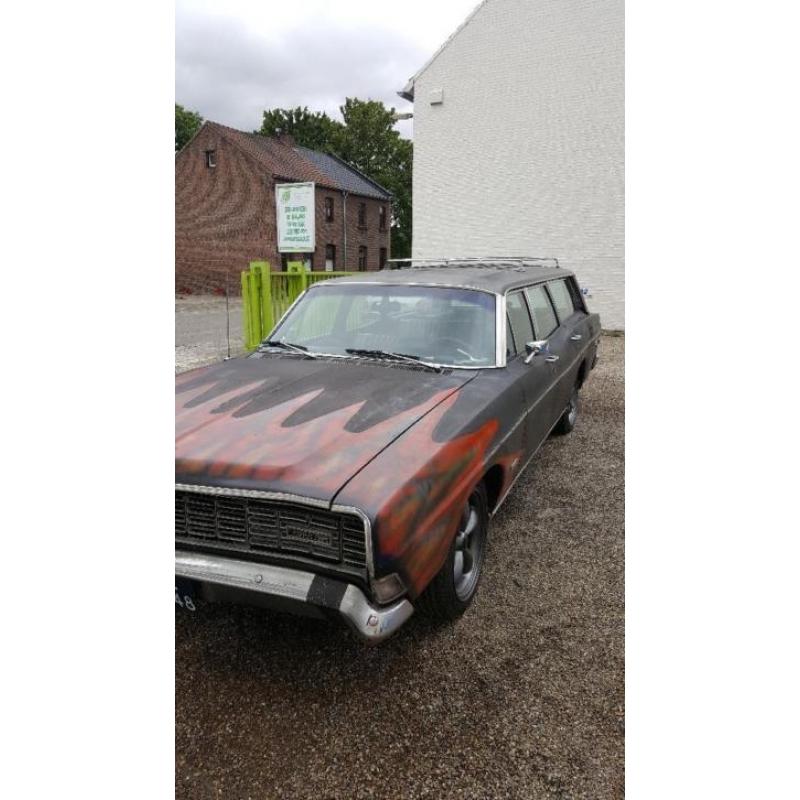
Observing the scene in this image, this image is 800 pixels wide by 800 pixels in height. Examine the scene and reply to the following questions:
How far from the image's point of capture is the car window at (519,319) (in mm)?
3773

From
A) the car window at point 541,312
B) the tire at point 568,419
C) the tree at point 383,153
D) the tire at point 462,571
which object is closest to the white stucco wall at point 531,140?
the tire at point 568,419

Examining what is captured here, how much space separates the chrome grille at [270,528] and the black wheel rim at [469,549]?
2.44ft

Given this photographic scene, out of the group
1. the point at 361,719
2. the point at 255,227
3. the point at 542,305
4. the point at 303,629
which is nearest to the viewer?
the point at 361,719

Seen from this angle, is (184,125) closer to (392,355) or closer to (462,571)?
(392,355)

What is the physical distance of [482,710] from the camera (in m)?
2.22

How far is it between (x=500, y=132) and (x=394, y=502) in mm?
14750

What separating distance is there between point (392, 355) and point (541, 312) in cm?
160

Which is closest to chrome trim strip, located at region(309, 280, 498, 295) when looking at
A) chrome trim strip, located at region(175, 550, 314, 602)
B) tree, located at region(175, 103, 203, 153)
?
chrome trim strip, located at region(175, 550, 314, 602)

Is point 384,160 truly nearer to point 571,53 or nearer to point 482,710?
point 571,53

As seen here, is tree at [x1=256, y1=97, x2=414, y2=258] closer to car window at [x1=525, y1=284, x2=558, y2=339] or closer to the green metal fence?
the green metal fence

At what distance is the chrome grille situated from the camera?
2076mm

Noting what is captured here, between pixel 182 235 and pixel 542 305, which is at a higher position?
pixel 182 235

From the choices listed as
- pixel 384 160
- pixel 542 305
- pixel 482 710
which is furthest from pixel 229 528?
pixel 384 160

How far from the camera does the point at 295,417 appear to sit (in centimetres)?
→ 261
